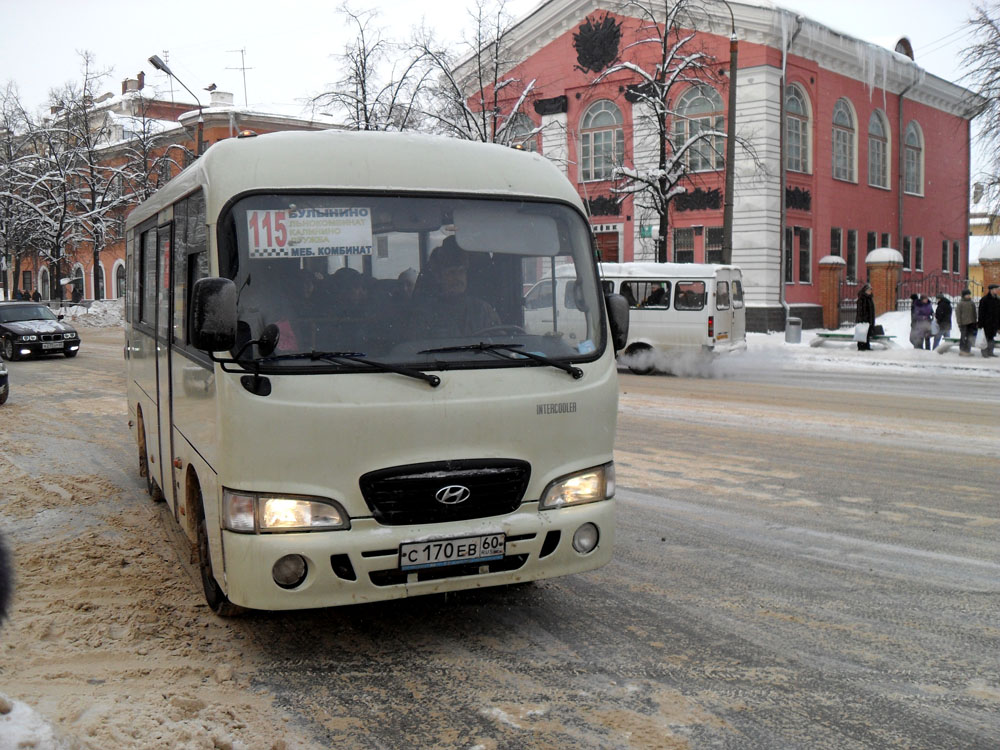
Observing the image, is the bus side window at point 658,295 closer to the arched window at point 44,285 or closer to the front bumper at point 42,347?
the front bumper at point 42,347

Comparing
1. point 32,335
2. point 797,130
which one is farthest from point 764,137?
point 32,335

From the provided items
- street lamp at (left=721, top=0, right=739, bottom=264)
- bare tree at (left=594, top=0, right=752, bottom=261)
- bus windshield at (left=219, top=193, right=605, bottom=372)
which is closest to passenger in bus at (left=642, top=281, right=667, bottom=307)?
Result: street lamp at (left=721, top=0, right=739, bottom=264)

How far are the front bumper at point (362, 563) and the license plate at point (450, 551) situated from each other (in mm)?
28

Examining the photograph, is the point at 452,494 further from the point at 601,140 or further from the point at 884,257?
the point at 601,140

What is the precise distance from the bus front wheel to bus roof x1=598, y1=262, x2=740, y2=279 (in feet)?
56.8

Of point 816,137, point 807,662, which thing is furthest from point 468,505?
point 816,137

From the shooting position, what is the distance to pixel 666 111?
29453 millimetres

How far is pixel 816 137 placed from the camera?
3806 cm

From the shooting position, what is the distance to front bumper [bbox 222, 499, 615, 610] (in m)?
4.48

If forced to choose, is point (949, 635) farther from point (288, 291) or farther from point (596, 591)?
point (288, 291)

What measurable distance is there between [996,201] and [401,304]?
2823cm

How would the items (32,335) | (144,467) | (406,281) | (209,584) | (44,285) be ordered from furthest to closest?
(44,285) < (32,335) < (144,467) < (209,584) < (406,281)

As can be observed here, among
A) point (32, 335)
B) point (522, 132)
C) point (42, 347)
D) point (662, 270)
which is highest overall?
point (522, 132)

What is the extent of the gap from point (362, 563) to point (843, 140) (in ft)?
129
